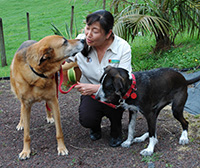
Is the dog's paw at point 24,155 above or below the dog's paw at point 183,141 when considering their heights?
below

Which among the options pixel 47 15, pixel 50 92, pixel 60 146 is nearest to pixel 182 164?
pixel 60 146

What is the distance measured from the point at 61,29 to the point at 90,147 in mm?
12228

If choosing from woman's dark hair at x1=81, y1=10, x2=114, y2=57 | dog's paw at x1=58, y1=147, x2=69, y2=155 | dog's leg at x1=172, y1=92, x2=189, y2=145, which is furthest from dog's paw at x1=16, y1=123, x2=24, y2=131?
dog's leg at x1=172, y1=92, x2=189, y2=145

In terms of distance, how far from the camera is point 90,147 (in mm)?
3506

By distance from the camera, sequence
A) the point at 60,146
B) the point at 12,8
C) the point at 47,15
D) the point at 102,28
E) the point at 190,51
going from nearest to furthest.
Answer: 1. the point at 102,28
2. the point at 60,146
3. the point at 190,51
4. the point at 47,15
5. the point at 12,8

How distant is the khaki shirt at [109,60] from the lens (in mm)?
3389

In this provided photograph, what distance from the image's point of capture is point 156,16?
666 centimetres

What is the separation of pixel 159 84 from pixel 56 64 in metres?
1.37

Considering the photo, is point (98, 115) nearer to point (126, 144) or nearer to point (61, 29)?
point (126, 144)

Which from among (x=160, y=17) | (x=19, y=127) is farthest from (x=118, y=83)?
(x=160, y=17)

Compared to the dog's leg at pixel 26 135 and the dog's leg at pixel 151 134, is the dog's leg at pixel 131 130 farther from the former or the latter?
the dog's leg at pixel 26 135

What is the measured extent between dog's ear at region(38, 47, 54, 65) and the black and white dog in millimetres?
733

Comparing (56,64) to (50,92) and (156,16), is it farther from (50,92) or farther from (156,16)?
(156,16)

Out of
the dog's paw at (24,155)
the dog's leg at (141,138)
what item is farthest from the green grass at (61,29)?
the dog's paw at (24,155)
